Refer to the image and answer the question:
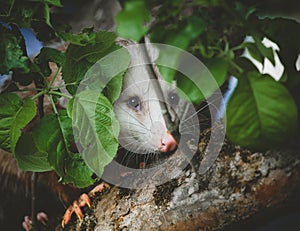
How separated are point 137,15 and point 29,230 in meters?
1.00

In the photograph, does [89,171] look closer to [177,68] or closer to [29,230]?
[177,68]

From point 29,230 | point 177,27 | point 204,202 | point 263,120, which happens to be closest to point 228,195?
point 204,202

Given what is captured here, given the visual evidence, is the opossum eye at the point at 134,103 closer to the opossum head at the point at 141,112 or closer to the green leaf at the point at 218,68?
the opossum head at the point at 141,112

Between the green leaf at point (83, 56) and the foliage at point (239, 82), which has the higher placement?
the green leaf at point (83, 56)

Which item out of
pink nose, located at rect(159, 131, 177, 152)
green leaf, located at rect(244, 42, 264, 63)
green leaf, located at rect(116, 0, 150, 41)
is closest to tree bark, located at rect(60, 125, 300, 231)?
pink nose, located at rect(159, 131, 177, 152)

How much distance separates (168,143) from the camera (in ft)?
3.74

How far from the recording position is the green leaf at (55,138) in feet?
3.14

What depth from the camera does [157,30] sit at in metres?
0.75

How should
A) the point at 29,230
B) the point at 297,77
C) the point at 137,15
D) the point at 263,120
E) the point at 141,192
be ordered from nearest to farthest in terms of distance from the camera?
the point at 137,15
the point at 263,120
the point at 297,77
the point at 141,192
the point at 29,230

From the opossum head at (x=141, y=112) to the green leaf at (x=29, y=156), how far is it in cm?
29

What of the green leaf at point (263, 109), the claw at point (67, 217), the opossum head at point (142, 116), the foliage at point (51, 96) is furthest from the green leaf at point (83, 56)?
the claw at point (67, 217)

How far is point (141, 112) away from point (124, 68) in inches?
15.4

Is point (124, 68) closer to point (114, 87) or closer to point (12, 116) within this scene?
point (114, 87)

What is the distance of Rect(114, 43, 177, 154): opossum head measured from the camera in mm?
1187
